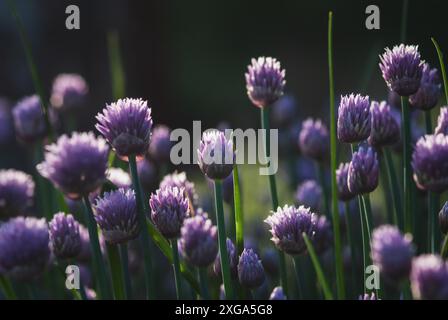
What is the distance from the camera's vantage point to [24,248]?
114cm

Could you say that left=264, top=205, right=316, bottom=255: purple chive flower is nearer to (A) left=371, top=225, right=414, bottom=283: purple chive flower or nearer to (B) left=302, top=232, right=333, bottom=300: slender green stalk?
(B) left=302, top=232, right=333, bottom=300: slender green stalk

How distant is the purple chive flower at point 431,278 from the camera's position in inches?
35.0

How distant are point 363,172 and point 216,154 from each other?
248mm

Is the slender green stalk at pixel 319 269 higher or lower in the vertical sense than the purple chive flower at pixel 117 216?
lower

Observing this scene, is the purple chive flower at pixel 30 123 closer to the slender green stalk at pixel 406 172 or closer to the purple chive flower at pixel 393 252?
the slender green stalk at pixel 406 172

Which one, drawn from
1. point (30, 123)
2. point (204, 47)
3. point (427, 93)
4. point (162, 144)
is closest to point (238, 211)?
point (427, 93)

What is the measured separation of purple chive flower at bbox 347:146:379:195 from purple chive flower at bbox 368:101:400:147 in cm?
18

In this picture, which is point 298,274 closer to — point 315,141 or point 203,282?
point 203,282

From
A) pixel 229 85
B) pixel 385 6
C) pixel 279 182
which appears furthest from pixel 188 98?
pixel 279 182

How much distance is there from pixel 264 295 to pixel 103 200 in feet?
2.18

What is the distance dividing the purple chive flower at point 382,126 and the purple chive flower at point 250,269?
34 cm

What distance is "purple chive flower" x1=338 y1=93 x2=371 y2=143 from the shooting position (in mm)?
1226

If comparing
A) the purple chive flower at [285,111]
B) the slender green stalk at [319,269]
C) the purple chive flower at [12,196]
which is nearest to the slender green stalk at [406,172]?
the slender green stalk at [319,269]

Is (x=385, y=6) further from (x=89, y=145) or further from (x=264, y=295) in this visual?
(x=89, y=145)
